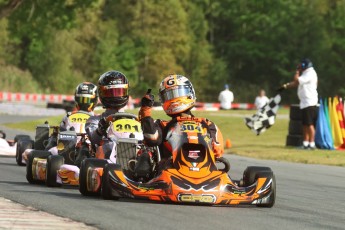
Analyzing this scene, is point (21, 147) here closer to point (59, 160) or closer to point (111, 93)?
point (111, 93)

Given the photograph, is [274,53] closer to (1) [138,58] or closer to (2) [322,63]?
(2) [322,63]

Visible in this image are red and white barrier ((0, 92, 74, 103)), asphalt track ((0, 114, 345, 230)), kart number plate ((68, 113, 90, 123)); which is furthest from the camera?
red and white barrier ((0, 92, 74, 103))

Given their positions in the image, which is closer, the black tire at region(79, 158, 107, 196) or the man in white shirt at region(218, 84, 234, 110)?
the black tire at region(79, 158, 107, 196)

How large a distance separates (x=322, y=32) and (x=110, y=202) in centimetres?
6672

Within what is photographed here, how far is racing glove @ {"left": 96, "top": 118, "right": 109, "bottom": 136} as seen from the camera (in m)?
10.9

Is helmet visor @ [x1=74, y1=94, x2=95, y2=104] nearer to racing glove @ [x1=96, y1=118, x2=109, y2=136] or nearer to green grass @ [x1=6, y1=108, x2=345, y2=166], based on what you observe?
racing glove @ [x1=96, y1=118, x2=109, y2=136]

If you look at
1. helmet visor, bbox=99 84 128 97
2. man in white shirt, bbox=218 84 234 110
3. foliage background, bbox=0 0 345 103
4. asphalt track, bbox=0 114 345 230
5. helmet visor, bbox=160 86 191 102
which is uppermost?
foliage background, bbox=0 0 345 103

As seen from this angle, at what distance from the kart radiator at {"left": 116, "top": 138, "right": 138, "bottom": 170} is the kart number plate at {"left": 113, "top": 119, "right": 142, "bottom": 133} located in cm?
44

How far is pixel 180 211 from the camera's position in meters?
8.68

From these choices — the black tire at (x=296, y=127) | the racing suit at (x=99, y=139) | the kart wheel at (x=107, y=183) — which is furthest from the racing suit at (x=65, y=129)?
the black tire at (x=296, y=127)

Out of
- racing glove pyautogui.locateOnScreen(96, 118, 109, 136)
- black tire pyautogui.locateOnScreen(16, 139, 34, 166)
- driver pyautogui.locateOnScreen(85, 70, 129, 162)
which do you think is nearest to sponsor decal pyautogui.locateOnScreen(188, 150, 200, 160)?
racing glove pyautogui.locateOnScreen(96, 118, 109, 136)

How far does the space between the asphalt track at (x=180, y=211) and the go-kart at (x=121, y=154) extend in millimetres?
171

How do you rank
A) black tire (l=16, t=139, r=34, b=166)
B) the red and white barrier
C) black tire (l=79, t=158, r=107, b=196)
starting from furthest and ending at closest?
the red and white barrier
black tire (l=16, t=139, r=34, b=166)
black tire (l=79, t=158, r=107, b=196)

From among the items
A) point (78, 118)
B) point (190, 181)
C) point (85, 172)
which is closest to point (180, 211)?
point (190, 181)
